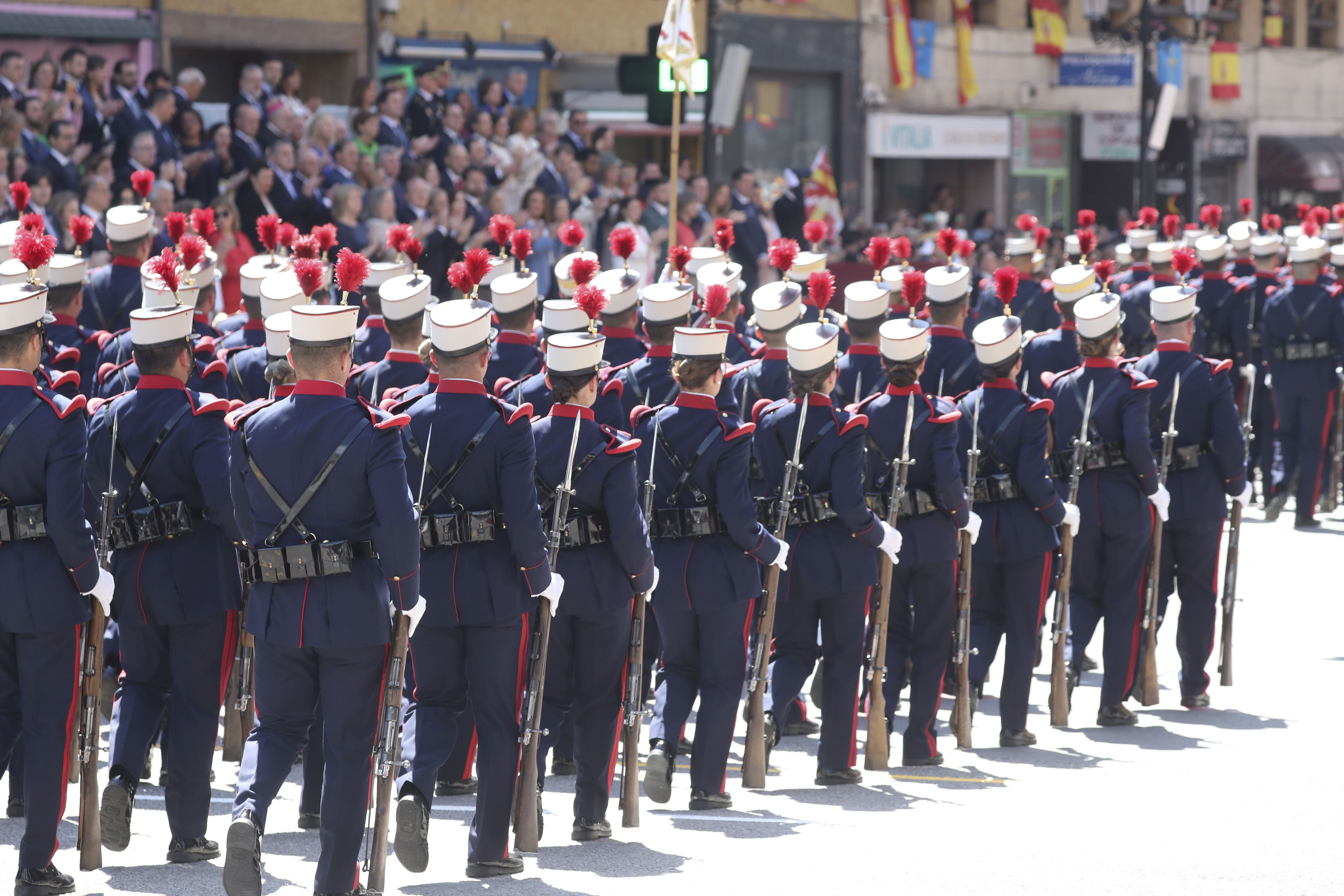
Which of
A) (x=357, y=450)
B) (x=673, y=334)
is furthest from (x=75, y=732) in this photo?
(x=673, y=334)

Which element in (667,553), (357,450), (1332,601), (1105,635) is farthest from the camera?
(1332,601)

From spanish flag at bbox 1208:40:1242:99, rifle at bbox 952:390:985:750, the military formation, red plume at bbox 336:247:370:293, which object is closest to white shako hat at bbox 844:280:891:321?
the military formation

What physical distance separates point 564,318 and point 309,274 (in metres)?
2.83

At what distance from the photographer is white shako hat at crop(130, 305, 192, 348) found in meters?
6.20

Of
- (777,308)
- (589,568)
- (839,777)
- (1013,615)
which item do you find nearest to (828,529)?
(839,777)

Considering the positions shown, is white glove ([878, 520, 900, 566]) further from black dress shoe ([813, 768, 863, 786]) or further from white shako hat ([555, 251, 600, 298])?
white shako hat ([555, 251, 600, 298])

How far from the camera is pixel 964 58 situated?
91.6 feet

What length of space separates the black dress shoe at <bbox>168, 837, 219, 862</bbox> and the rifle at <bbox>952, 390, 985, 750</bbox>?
11.1ft

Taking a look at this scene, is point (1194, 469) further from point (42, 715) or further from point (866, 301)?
point (42, 715)

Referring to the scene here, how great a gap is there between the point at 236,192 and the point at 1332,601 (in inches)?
332

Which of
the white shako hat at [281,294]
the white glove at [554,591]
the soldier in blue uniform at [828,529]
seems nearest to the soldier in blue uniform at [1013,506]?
the soldier in blue uniform at [828,529]

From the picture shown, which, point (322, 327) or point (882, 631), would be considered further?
point (882, 631)

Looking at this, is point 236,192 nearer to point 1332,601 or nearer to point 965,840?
point 1332,601

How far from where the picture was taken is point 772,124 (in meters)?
25.6
